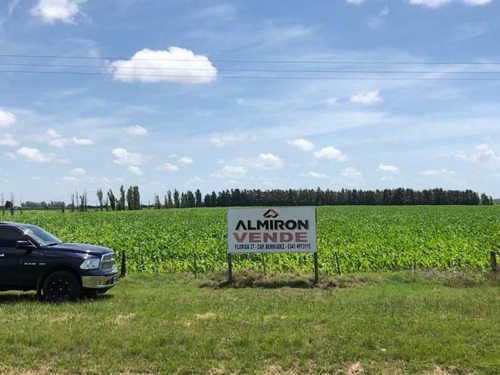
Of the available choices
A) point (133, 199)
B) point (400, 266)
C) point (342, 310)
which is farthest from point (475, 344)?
point (133, 199)

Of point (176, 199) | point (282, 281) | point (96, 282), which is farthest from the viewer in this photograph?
point (176, 199)

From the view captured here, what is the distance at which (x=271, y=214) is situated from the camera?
526 inches

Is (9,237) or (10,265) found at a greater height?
(9,237)

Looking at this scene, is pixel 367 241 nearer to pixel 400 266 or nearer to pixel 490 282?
pixel 400 266

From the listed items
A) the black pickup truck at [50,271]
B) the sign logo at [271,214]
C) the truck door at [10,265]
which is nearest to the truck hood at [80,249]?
the black pickup truck at [50,271]

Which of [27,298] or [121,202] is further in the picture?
[121,202]

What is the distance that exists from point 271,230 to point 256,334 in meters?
6.42

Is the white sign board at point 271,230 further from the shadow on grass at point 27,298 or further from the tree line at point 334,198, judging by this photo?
the tree line at point 334,198

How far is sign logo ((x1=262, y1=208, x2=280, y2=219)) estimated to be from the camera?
13352 millimetres

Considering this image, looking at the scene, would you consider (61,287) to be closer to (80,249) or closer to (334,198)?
(80,249)

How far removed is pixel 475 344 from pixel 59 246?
28.0 feet

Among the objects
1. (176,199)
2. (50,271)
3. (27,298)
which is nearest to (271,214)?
(50,271)

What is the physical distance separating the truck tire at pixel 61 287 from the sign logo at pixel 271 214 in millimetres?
5281

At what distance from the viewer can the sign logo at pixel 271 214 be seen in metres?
13.4
